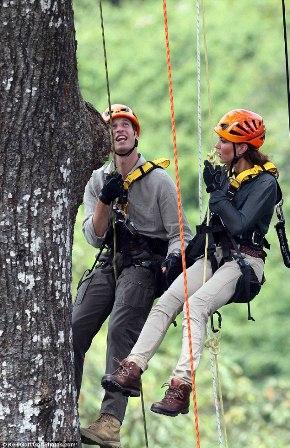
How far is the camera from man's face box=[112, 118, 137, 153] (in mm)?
6324

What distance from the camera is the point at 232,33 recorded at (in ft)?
81.1

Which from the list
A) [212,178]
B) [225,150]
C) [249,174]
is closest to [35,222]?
[212,178]

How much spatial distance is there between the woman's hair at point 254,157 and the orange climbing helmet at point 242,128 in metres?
0.02

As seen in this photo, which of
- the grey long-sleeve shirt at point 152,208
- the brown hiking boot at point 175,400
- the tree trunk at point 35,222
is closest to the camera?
the tree trunk at point 35,222

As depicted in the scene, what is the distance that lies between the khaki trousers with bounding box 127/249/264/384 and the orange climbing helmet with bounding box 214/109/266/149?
0.55 metres

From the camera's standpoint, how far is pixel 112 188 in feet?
19.5

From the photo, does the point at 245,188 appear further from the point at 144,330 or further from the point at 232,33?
the point at 232,33

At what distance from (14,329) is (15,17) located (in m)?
1.17

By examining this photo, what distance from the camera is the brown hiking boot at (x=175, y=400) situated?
220 inches

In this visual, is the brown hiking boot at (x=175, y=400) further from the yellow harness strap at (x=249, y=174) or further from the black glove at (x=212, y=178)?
the yellow harness strap at (x=249, y=174)

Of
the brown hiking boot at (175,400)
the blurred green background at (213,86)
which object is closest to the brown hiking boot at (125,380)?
the brown hiking boot at (175,400)

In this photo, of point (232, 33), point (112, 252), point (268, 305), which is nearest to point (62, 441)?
point (112, 252)

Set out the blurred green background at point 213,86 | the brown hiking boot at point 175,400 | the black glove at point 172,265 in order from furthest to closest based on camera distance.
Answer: the blurred green background at point 213,86 → the black glove at point 172,265 → the brown hiking boot at point 175,400

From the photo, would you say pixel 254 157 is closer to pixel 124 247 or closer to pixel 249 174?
pixel 249 174
